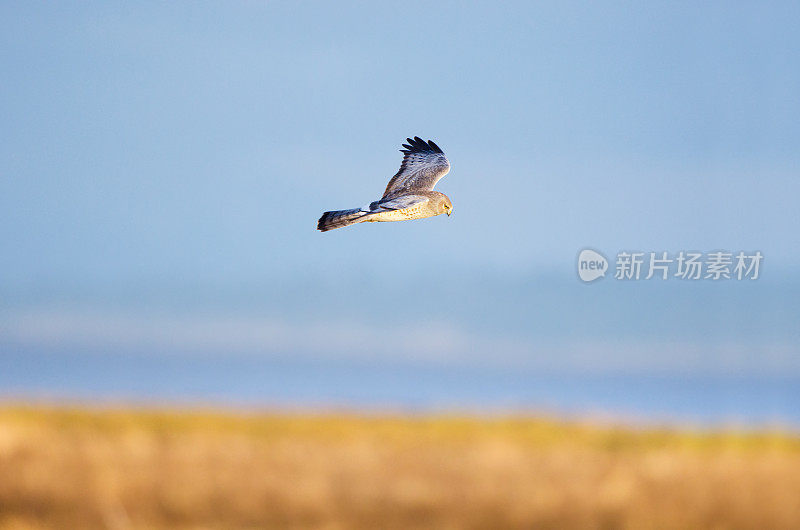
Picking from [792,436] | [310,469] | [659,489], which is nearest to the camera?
[659,489]

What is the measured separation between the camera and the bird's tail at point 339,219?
7363 mm

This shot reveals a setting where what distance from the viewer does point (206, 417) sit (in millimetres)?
17828

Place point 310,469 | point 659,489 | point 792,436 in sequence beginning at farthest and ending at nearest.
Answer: point 792,436 → point 310,469 → point 659,489

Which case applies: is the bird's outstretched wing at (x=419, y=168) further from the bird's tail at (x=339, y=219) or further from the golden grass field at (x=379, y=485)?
the golden grass field at (x=379, y=485)

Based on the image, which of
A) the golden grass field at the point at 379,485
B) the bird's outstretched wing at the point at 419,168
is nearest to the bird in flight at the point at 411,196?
the bird's outstretched wing at the point at 419,168

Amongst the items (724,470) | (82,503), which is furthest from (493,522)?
(82,503)

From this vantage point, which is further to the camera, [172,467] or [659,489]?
[172,467]

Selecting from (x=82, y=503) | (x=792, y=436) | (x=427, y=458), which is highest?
(x=792, y=436)

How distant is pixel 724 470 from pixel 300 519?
548cm

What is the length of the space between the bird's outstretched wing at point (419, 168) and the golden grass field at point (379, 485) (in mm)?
5315

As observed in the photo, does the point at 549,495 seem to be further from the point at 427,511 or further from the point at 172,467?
the point at 172,467

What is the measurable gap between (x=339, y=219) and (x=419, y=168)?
94.0 inches

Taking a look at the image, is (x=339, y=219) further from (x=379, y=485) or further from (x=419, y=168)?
(x=379, y=485)

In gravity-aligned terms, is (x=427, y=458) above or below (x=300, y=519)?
above
